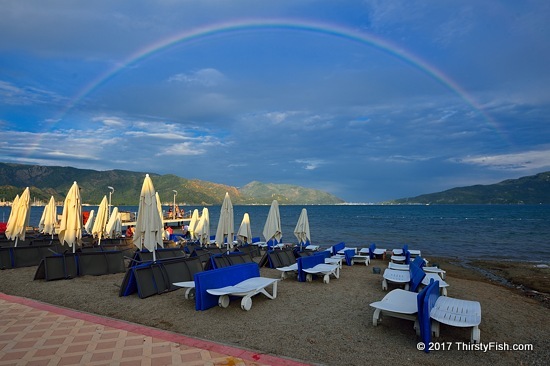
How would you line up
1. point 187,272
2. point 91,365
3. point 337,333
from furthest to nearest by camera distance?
1. point 187,272
2. point 337,333
3. point 91,365

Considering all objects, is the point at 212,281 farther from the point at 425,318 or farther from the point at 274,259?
the point at 274,259

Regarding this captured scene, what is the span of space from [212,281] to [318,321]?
2510mm

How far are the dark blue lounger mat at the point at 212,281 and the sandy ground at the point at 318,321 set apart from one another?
209mm

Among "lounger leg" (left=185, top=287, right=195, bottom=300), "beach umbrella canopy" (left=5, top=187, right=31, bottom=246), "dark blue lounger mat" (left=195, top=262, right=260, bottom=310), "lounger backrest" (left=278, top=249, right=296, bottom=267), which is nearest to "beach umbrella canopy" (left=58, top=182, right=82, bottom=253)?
"beach umbrella canopy" (left=5, top=187, right=31, bottom=246)

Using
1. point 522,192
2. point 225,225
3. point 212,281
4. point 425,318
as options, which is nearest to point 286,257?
point 225,225

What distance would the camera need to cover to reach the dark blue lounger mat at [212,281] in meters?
7.12

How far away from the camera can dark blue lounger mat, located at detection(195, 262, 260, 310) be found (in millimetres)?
7121

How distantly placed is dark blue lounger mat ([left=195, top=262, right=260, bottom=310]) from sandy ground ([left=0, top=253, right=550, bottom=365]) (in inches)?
8.2

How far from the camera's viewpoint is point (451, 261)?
2147 cm

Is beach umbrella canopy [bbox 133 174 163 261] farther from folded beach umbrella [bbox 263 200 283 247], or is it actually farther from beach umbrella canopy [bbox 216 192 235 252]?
folded beach umbrella [bbox 263 200 283 247]

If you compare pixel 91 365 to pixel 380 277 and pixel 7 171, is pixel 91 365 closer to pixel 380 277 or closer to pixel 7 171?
pixel 380 277

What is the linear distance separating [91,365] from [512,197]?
225m

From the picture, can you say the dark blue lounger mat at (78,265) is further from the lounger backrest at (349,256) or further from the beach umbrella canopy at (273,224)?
the lounger backrest at (349,256)

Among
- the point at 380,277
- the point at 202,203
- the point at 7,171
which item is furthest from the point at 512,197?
the point at 7,171
